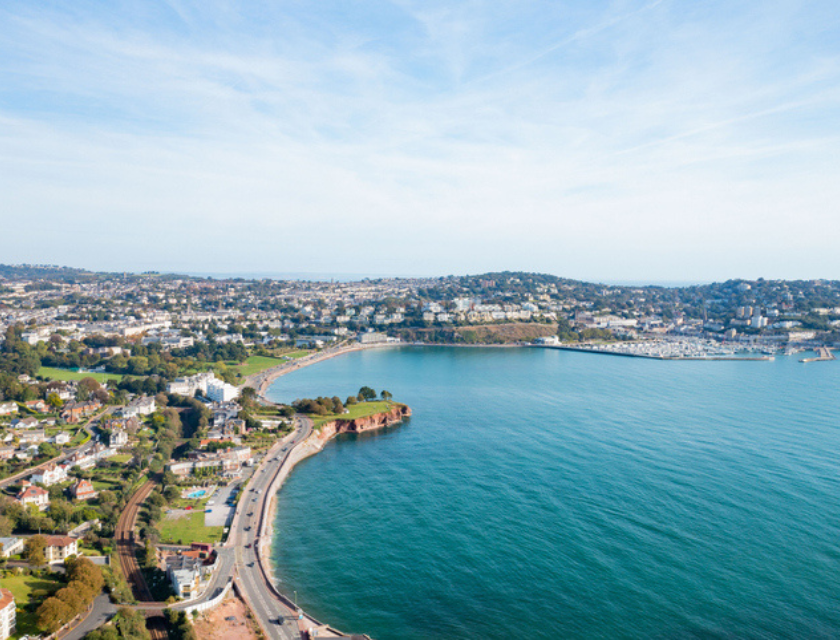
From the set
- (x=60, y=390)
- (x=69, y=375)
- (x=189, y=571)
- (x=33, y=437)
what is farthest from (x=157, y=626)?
(x=69, y=375)

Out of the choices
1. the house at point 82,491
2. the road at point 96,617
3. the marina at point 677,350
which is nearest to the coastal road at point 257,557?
the road at point 96,617

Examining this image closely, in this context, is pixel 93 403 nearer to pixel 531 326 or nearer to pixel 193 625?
pixel 193 625

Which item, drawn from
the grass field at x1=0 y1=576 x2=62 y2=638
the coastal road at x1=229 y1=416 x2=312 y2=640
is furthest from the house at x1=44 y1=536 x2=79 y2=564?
the coastal road at x1=229 y1=416 x2=312 y2=640

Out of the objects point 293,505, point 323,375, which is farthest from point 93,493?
point 323,375

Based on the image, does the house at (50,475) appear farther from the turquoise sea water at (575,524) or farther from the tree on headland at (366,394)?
the tree on headland at (366,394)

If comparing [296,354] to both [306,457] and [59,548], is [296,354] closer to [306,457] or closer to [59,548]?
[306,457]
